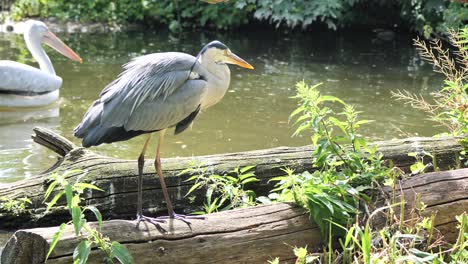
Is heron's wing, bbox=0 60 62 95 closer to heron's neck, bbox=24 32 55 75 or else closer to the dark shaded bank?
heron's neck, bbox=24 32 55 75

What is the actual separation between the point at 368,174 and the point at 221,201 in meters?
0.89

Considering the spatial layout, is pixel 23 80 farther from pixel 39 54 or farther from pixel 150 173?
pixel 150 173

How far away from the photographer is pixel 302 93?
402 centimetres

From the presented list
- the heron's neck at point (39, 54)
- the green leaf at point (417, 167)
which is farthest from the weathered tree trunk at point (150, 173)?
the heron's neck at point (39, 54)

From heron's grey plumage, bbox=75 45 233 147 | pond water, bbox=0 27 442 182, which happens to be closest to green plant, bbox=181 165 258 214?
heron's grey plumage, bbox=75 45 233 147

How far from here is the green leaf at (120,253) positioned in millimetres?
3240

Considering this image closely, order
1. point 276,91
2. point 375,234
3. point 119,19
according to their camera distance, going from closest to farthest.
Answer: point 375,234 < point 276,91 < point 119,19

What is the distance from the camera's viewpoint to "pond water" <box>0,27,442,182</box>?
7.31 meters

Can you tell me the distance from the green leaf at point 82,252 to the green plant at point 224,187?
1.24 m

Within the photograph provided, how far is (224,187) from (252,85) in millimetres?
5697

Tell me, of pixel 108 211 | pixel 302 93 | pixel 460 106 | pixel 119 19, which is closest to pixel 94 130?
pixel 108 211

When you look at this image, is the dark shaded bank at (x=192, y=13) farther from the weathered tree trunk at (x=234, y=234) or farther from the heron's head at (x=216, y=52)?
the weathered tree trunk at (x=234, y=234)

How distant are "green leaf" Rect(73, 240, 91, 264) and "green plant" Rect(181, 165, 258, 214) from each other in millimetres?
1236

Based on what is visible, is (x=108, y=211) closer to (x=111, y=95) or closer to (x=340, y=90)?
(x=111, y=95)
